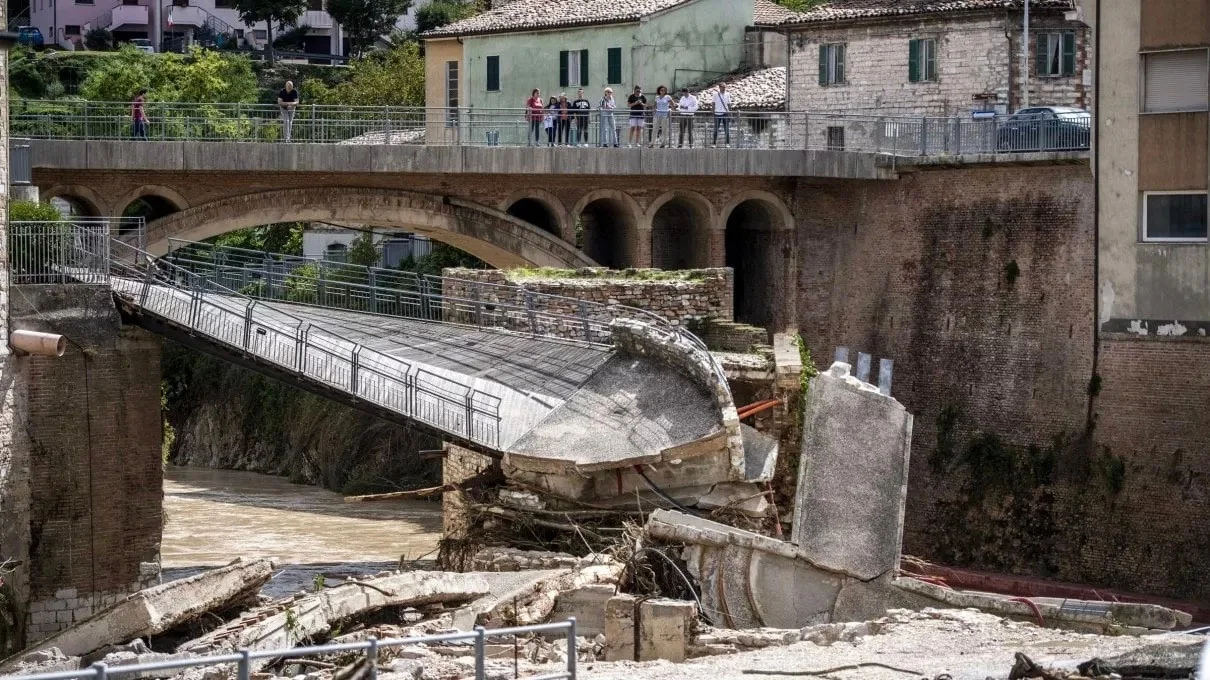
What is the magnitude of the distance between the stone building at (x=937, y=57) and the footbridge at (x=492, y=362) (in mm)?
12463

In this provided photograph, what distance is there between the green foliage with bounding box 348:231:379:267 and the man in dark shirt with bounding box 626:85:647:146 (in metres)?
20.5

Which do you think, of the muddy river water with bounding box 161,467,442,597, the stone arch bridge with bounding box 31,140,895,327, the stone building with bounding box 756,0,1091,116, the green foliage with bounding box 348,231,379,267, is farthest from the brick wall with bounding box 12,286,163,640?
the green foliage with bounding box 348,231,379,267

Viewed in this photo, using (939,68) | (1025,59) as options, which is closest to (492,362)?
(1025,59)

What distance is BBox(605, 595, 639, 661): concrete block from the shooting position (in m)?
21.8

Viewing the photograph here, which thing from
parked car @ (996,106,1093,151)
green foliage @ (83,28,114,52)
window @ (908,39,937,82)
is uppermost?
green foliage @ (83,28,114,52)

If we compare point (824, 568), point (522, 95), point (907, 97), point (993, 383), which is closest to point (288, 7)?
point (522, 95)

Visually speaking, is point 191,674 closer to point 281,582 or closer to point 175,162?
point 281,582

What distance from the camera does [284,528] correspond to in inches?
1801

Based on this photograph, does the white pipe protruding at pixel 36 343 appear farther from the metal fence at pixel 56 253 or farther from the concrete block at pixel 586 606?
the concrete block at pixel 586 606

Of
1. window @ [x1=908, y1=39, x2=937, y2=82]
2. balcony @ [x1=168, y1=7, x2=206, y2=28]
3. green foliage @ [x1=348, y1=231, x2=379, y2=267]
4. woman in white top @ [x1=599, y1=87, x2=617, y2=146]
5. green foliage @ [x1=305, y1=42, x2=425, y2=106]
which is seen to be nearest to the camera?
woman in white top @ [x1=599, y1=87, x2=617, y2=146]

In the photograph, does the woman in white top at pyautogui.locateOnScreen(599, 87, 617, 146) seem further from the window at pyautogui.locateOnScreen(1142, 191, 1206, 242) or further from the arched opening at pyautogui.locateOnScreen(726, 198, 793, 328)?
the window at pyautogui.locateOnScreen(1142, 191, 1206, 242)

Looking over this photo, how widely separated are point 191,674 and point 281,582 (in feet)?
49.3

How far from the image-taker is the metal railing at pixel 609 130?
39.5 meters

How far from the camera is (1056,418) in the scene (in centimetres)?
→ 3872
